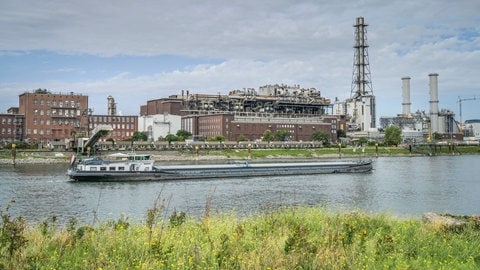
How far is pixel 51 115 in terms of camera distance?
121000 millimetres

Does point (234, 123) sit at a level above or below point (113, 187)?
above

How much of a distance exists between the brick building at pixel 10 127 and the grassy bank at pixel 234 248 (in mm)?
115381

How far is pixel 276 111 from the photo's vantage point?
7180 inches

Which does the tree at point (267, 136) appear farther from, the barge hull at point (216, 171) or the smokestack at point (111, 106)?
the barge hull at point (216, 171)

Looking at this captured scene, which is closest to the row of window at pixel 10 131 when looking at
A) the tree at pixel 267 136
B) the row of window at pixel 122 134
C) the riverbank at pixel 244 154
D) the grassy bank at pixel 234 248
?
the riverbank at pixel 244 154

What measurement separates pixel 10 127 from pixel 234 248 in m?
121

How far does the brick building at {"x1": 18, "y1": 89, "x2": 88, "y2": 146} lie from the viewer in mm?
119312

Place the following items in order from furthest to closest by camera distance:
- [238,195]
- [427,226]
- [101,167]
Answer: [101,167] < [238,195] < [427,226]

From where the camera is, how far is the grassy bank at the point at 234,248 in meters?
10.9

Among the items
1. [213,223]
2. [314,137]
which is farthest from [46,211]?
[314,137]

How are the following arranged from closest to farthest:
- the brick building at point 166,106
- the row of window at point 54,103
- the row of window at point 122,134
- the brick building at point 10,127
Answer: the brick building at point 10,127
the row of window at point 54,103
the row of window at point 122,134
the brick building at point 166,106

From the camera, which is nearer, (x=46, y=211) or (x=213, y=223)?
(x=213, y=223)

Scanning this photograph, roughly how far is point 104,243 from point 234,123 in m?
142

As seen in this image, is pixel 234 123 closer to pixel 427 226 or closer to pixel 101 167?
pixel 101 167
